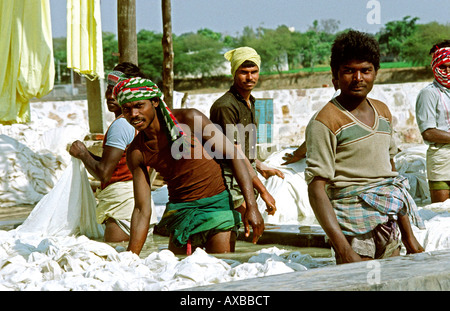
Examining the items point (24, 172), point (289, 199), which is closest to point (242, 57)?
point (289, 199)

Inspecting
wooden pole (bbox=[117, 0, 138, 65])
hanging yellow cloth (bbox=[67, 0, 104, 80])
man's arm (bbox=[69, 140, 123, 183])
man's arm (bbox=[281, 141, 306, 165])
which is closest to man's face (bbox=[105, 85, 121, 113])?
man's arm (bbox=[69, 140, 123, 183])

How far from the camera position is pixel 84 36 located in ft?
25.8

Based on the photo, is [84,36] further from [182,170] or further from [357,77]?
[357,77]

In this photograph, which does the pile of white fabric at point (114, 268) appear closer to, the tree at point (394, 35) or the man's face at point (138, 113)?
the man's face at point (138, 113)

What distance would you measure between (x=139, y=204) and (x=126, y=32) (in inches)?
177

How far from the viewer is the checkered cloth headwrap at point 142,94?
3.96 meters

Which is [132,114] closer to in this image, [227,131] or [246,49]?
[227,131]

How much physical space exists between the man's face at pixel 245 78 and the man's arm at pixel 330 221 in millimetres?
2160

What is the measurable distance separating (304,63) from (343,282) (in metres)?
46.6

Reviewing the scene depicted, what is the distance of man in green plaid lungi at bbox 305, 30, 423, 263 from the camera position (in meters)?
3.00

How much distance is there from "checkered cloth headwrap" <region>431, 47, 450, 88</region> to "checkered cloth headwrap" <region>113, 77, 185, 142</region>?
121 inches

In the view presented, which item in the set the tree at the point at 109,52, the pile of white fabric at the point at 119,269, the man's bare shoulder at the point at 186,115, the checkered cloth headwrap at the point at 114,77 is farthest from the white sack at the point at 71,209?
the tree at the point at 109,52

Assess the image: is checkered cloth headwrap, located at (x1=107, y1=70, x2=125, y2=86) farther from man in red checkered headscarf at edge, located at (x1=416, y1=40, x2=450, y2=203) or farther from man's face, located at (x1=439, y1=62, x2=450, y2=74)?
man's face, located at (x1=439, y1=62, x2=450, y2=74)
